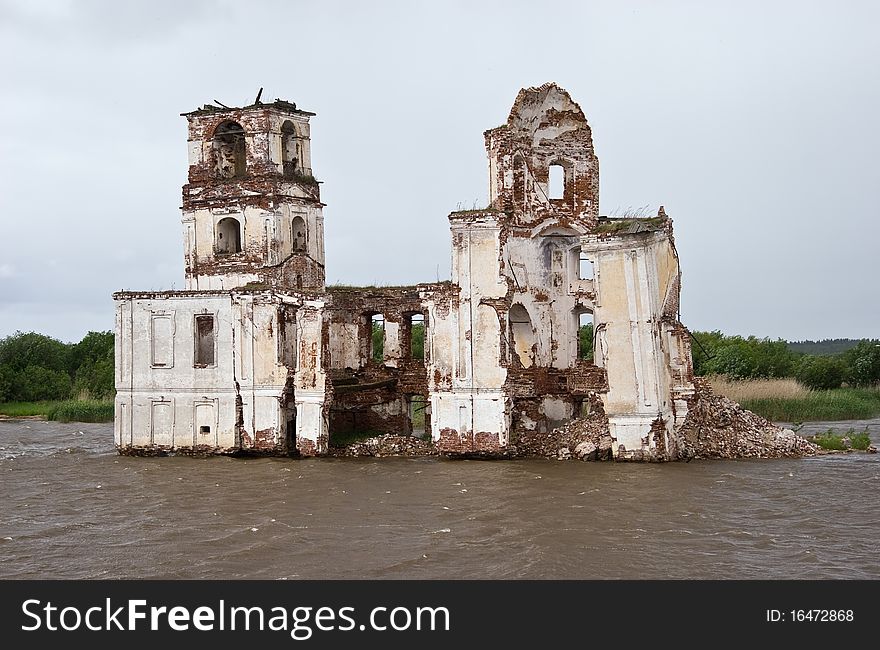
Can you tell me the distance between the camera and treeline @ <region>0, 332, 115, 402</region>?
52.2 meters

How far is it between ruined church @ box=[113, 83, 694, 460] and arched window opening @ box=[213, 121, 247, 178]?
2.0 inches

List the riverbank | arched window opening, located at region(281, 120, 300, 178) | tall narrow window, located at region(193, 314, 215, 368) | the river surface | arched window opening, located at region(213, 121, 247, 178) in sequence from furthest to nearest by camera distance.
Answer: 1. the riverbank
2. arched window opening, located at region(281, 120, 300, 178)
3. arched window opening, located at region(213, 121, 247, 178)
4. tall narrow window, located at region(193, 314, 215, 368)
5. the river surface

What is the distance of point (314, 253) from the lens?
113ft

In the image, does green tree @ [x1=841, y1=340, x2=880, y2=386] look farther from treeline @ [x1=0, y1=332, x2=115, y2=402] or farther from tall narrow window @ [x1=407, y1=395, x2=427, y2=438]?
treeline @ [x1=0, y1=332, x2=115, y2=402]

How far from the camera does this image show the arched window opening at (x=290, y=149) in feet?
112

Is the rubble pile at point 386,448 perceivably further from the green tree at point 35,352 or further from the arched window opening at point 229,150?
the green tree at point 35,352

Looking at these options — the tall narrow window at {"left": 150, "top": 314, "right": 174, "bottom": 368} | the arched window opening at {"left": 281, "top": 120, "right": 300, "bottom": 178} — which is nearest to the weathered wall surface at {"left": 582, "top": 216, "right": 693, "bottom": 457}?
the arched window opening at {"left": 281, "top": 120, "right": 300, "bottom": 178}

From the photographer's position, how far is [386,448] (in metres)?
30.4

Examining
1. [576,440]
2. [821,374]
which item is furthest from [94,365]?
[576,440]

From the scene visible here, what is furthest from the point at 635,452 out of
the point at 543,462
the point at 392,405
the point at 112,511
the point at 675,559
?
the point at 112,511

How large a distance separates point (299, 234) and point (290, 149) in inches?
97.5

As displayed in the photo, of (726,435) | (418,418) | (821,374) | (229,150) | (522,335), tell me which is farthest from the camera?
(821,374)

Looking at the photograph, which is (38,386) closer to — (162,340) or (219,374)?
(162,340)
